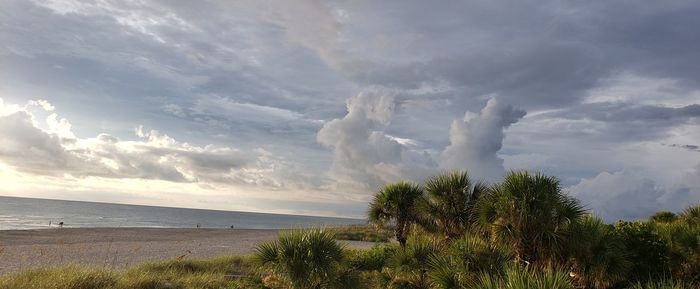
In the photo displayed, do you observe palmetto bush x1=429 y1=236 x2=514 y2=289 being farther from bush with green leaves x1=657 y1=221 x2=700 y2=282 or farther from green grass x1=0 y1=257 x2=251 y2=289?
bush with green leaves x1=657 y1=221 x2=700 y2=282

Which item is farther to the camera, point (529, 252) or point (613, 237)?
point (613, 237)

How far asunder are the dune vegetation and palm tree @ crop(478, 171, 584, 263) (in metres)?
0.03

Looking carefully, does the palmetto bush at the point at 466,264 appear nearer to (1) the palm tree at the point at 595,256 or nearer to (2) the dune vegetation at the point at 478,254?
(2) the dune vegetation at the point at 478,254

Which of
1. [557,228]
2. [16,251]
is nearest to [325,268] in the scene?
[557,228]

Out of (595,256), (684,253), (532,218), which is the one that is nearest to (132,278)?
(532,218)

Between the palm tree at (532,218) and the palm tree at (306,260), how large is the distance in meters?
5.46

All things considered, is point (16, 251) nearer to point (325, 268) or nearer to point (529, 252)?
point (325, 268)

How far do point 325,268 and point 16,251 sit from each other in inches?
994

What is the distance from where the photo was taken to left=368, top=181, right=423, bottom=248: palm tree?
2038 centimetres

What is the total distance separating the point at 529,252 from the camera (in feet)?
46.5

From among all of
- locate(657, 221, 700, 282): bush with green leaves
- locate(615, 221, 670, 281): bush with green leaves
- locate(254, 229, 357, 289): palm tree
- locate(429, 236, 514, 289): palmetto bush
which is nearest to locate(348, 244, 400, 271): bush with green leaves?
locate(615, 221, 670, 281): bush with green leaves

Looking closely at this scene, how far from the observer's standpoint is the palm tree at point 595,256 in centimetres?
1465

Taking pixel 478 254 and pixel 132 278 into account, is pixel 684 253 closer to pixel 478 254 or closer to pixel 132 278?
pixel 478 254

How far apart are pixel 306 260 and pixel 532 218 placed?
6.86 meters
